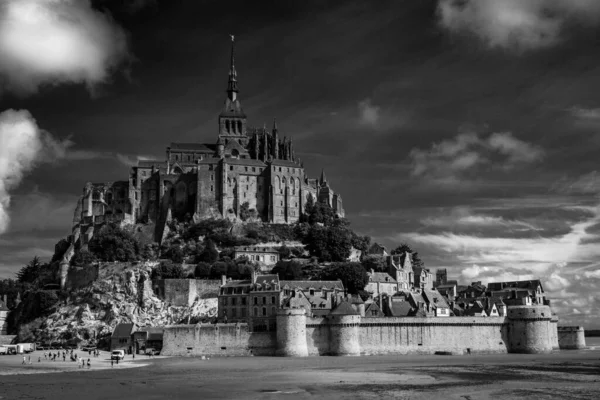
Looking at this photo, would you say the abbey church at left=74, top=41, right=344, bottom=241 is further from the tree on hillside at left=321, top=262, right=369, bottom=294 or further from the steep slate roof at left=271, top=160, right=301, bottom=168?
the tree on hillside at left=321, top=262, right=369, bottom=294

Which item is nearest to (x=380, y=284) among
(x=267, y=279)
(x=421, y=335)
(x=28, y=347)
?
(x=421, y=335)

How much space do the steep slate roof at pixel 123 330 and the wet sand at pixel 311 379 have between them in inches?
306

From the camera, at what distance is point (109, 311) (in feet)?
268

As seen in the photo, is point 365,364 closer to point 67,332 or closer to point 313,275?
point 313,275

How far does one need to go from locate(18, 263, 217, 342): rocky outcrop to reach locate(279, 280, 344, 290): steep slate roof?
373 inches

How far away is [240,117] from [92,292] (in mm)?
49444

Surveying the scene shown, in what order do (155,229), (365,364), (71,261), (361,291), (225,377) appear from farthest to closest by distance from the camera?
(155,229)
(71,261)
(361,291)
(365,364)
(225,377)

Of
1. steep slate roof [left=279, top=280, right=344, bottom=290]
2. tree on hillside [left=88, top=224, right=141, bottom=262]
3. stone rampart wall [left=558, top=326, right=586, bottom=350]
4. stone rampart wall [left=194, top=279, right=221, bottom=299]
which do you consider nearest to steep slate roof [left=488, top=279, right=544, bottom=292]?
stone rampart wall [left=558, top=326, right=586, bottom=350]

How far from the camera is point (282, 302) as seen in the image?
72938 mm

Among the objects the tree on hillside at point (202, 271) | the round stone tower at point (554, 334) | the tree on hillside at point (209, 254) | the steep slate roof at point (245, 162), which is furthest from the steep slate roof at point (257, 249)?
the round stone tower at point (554, 334)

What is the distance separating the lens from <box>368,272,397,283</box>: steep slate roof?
8989cm

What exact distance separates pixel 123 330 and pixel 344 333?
22894 mm

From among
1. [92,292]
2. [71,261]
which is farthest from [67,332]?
[71,261]

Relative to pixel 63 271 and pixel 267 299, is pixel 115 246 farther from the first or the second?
pixel 267 299
